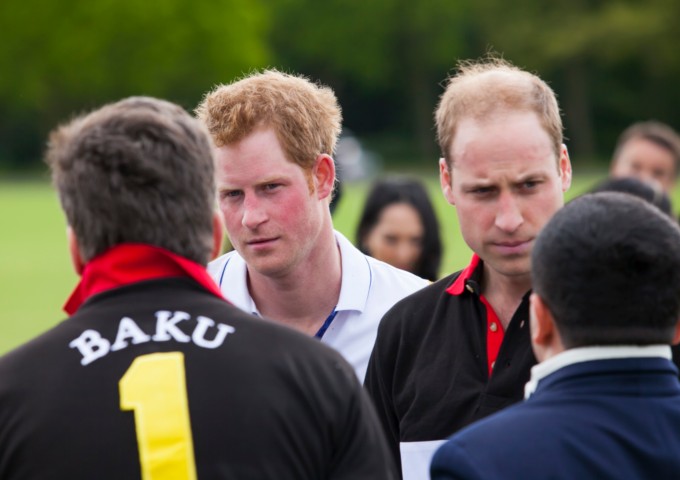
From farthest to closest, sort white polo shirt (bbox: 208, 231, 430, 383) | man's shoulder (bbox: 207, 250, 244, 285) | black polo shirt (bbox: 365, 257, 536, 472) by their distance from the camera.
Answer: man's shoulder (bbox: 207, 250, 244, 285)
white polo shirt (bbox: 208, 231, 430, 383)
black polo shirt (bbox: 365, 257, 536, 472)

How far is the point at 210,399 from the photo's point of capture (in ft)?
8.66

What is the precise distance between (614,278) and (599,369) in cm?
21

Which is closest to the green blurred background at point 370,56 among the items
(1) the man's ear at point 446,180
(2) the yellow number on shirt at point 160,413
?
(1) the man's ear at point 446,180

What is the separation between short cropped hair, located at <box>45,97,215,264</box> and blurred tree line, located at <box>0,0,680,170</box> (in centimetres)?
6476

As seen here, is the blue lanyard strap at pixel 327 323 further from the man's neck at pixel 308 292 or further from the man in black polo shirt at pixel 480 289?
the man in black polo shirt at pixel 480 289

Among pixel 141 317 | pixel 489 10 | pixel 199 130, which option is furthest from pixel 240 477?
pixel 489 10

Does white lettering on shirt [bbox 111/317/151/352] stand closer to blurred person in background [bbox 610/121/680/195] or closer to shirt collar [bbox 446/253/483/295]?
shirt collar [bbox 446/253/483/295]

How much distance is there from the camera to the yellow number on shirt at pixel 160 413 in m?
2.59

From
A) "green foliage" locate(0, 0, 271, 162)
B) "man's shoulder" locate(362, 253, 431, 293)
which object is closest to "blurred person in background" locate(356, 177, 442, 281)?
"man's shoulder" locate(362, 253, 431, 293)

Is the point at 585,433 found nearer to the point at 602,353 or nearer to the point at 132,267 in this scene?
the point at 602,353

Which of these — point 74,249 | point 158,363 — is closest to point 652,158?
point 74,249

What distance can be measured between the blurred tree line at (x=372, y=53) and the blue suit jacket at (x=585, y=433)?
64.8 m

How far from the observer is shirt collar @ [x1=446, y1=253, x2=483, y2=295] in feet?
12.7

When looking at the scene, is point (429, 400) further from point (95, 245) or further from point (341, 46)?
point (341, 46)
